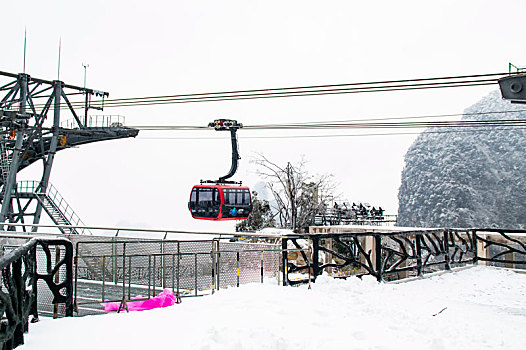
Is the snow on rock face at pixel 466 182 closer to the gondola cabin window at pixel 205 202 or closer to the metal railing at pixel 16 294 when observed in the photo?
the gondola cabin window at pixel 205 202

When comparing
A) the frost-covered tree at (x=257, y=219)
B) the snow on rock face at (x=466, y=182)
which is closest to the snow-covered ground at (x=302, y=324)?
the frost-covered tree at (x=257, y=219)

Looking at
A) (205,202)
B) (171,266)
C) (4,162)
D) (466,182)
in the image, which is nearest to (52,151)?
(4,162)

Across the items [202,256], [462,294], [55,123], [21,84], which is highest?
[21,84]

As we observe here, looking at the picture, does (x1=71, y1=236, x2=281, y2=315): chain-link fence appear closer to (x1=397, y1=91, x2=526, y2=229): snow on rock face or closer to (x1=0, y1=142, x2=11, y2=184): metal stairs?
(x1=0, y1=142, x2=11, y2=184): metal stairs

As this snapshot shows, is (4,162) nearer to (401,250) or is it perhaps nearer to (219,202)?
(219,202)

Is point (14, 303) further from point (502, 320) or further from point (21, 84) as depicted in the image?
point (21, 84)

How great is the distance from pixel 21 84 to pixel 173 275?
94.1 feet

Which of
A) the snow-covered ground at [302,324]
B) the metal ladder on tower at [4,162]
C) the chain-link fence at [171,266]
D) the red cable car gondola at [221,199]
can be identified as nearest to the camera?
the snow-covered ground at [302,324]

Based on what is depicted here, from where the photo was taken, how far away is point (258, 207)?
39094 mm

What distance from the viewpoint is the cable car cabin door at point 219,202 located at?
25.4 m

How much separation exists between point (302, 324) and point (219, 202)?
19.4 meters

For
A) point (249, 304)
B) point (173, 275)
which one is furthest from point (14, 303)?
point (173, 275)

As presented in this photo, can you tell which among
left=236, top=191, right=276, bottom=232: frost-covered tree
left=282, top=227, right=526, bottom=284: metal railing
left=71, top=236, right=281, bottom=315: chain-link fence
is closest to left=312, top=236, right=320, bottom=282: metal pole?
left=282, top=227, right=526, bottom=284: metal railing

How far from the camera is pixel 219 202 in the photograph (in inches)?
1001
